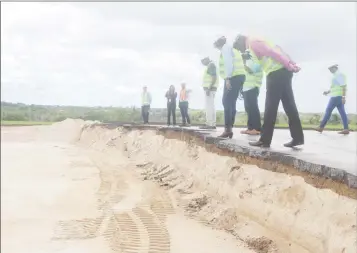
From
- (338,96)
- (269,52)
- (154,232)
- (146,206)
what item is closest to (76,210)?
(154,232)

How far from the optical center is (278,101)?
194 inches

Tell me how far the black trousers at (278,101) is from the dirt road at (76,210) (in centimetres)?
118

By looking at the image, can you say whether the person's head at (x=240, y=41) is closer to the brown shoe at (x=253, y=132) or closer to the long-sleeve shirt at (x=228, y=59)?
the long-sleeve shirt at (x=228, y=59)

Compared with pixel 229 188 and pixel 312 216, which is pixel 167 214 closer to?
pixel 229 188

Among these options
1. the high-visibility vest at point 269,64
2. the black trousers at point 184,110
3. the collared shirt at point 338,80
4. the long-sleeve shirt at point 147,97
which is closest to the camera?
the long-sleeve shirt at point 147,97

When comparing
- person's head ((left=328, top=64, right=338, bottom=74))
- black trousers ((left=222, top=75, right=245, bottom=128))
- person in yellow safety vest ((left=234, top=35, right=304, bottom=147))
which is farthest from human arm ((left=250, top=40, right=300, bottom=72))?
person's head ((left=328, top=64, right=338, bottom=74))

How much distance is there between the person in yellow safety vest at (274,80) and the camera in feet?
15.3

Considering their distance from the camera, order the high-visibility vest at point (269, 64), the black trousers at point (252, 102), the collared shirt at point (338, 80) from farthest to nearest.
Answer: the collared shirt at point (338, 80) → the black trousers at point (252, 102) → the high-visibility vest at point (269, 64)

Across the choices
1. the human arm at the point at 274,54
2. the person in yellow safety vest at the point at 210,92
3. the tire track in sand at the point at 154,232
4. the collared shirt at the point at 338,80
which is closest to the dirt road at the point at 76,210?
the tire track in sand at the point at 154,232

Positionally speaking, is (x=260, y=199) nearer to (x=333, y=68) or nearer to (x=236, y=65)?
(x=236, y=65)

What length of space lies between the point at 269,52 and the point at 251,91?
196 cm

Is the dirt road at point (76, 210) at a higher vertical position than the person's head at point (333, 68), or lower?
lower

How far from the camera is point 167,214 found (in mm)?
4676

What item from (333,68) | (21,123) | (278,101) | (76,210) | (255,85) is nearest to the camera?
(21,123)
